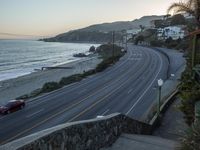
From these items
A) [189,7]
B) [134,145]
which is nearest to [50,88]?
[189,7]

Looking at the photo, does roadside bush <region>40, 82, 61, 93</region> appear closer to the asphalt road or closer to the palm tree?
the asphalt road

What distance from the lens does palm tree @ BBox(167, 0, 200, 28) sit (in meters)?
22.0

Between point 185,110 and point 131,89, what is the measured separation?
28.3 metres

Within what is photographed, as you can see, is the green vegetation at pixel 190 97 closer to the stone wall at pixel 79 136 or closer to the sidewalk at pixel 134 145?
the sidewalk at pixel 134 145

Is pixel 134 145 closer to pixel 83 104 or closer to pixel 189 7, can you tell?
pixel 189 7

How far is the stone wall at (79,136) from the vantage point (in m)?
5.64

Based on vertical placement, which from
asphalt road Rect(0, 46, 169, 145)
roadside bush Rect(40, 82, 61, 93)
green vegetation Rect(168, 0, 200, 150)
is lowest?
roadside bush Rect(40, 82, 61, 93)

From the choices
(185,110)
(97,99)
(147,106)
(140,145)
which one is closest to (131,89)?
(97,99)

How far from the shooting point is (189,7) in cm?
2305

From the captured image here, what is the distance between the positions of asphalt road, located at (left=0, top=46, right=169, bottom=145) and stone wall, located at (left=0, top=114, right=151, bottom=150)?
45.0 feet

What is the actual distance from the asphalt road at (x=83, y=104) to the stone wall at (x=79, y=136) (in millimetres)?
13730

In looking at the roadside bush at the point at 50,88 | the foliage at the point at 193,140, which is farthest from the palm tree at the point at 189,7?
the roadside bush at the point at 50,88

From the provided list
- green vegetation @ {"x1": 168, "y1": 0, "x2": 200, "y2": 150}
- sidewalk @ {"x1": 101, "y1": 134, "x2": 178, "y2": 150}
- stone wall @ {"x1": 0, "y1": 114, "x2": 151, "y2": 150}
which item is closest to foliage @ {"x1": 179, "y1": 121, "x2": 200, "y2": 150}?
green vegetation @ {"x1": 168, "y1": 0, "x2": 200, "y2": 150}

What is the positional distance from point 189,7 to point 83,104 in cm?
1468
